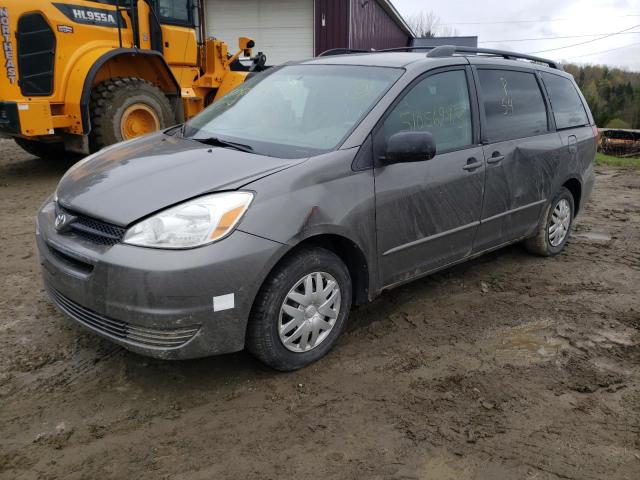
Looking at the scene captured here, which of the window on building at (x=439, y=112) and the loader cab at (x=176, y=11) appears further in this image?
the loader cab at (x=176, y=11)

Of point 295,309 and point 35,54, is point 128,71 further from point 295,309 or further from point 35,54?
point 295,309

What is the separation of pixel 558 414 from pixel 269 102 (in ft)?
8.68

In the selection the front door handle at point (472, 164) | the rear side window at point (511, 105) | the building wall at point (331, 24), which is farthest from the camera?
the building wall at point (331, 24)

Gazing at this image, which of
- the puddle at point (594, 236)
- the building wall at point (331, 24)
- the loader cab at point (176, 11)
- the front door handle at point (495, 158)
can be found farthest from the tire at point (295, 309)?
the building wall at point (331, 24)

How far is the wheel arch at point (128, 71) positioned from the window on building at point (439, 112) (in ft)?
16.8

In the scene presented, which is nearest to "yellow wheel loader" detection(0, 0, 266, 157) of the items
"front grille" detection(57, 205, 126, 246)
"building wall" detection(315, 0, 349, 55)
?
"front grille" detection(57, 205, 126, 246)

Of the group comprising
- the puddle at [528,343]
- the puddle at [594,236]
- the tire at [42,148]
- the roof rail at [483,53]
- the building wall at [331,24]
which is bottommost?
the puddle at [528,343]

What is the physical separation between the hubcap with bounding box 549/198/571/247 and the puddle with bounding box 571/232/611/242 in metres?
0.85

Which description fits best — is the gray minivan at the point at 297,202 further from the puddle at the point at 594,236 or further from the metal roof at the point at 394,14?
the metal roof at the point at 394,14

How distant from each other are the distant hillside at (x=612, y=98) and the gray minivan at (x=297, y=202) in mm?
32785

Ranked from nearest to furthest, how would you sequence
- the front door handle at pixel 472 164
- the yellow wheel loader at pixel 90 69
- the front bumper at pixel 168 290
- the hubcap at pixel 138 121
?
the front bumper at pixel 168 290 < the front door handle at pixel 472 164 < the yellow wheel loader at pixel 90 69 < the hubcap at pixel 138 121

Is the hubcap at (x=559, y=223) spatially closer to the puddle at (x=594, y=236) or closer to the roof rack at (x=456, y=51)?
the puddle at (x=594, y=236)

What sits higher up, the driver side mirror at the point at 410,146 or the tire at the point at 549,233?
the driver side mirror at the point at 410,146

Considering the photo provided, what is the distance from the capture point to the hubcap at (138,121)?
7.79m
